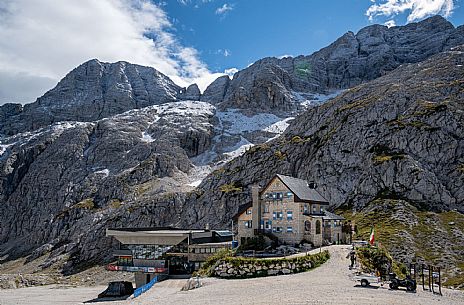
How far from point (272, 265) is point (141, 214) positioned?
101 meters

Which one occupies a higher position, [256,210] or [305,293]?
[256,210]

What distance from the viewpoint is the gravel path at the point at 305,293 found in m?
27.4

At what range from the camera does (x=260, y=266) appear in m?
40.1

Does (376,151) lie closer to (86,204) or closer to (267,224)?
(267,224)

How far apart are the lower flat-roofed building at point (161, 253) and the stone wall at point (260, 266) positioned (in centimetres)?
2146

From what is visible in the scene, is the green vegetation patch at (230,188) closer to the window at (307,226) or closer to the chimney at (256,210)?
the chimney at (256,210)

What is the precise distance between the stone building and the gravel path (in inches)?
483

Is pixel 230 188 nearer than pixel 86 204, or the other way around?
pixel 230 188

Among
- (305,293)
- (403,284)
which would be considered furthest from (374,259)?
(305,293)

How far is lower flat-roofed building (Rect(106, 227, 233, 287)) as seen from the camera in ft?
204

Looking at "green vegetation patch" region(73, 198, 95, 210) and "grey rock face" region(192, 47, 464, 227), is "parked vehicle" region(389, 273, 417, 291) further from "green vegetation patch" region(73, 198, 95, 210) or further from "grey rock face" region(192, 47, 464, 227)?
"green vegetation patch" region(73, 198, 95, 210)

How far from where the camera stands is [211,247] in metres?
63.5

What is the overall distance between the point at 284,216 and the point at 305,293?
2391 cm

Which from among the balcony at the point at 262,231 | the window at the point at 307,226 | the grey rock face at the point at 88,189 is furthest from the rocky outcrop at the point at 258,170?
the balcony at the point at 262,231
